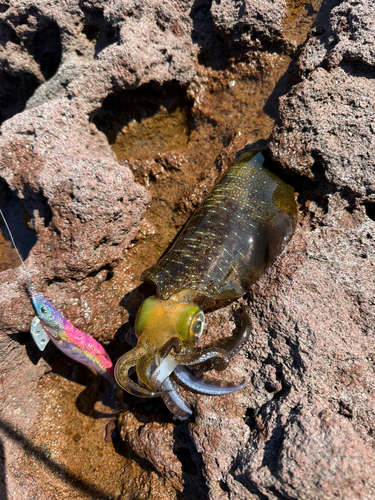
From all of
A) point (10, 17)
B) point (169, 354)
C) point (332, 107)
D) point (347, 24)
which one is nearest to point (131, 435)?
point (169, 354)

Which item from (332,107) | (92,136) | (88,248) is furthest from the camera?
(92,136)

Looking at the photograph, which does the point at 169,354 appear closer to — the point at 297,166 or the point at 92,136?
the point at 297,166

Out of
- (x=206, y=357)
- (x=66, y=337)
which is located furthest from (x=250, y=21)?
(x=66, y=337)

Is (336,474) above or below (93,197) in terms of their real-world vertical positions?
below

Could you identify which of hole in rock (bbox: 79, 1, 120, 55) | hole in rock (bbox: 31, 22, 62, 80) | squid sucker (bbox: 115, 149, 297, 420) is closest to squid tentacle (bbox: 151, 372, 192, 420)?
squid sucker (bbox: 115, 149, 297, 420)

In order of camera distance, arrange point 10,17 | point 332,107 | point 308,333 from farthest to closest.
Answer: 1. point 10,17
2. point 332,107
3. point 308,333
